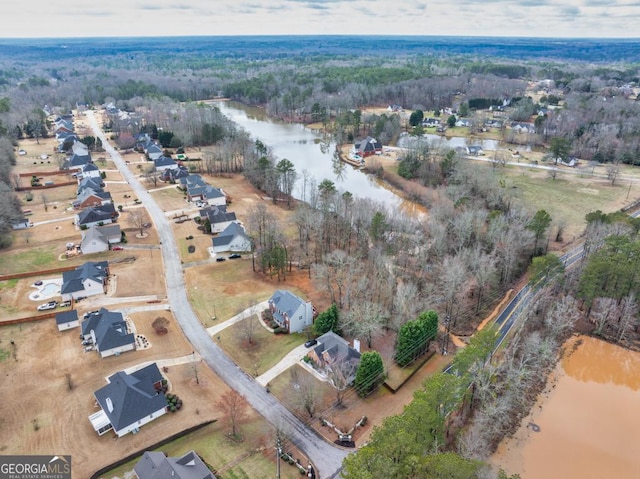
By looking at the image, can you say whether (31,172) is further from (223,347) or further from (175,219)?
(223,347)

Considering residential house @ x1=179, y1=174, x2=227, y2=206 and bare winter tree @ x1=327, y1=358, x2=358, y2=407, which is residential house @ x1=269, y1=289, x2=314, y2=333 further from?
residential house @ x1=179, y1=174, x2=227, y2=206

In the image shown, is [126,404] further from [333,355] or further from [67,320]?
[333,355]

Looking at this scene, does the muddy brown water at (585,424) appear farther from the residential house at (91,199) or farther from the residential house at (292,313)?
the residential house at (91,199)

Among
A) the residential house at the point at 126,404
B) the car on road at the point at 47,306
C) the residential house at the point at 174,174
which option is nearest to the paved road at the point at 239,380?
the residential house at the point at 126,404

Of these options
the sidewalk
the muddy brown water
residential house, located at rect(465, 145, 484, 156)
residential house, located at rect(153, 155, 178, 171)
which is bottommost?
the muddy brown water

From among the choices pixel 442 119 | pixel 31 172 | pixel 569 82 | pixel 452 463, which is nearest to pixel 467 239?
pixel 452 463

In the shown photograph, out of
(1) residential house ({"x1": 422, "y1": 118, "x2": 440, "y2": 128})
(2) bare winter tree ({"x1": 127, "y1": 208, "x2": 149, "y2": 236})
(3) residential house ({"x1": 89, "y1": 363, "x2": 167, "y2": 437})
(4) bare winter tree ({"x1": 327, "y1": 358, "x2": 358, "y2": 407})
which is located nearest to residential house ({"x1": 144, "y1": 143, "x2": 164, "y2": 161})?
(2) bare winter tree ({"x1": 127, "y1": 208, "x2": 149, "y2": 236})
